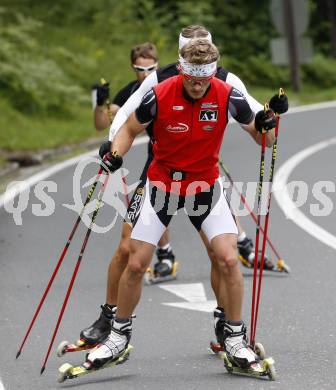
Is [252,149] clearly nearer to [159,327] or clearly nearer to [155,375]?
[159,327]

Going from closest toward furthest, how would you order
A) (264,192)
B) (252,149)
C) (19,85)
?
(264,192) < (252,149) < (19,85)

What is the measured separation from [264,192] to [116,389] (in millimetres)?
7682

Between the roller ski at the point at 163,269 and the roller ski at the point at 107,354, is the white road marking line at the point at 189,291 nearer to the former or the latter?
the roller ski at the point at 163,269

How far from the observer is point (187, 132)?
23.3 ft

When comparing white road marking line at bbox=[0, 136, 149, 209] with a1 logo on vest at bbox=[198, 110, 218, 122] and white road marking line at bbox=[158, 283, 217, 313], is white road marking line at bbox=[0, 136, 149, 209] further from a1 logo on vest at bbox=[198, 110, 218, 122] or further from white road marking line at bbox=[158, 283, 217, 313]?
a1 logo on vest at bbox=[198, 110, 218, 122]

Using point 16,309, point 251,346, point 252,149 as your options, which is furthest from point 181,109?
point 252,149

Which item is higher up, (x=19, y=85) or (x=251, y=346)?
(x=19, y=85)

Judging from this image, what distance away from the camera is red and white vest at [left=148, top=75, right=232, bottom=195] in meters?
7.04

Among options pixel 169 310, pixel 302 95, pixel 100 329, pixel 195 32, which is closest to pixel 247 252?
pixel 169 310

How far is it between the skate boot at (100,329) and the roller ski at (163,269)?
2161 mm

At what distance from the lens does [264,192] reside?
14.3 metres

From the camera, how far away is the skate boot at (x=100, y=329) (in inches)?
298

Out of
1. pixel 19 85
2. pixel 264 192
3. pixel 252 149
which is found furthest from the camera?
pixel 19 85

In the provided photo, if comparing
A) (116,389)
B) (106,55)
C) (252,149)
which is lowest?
(116,389)
